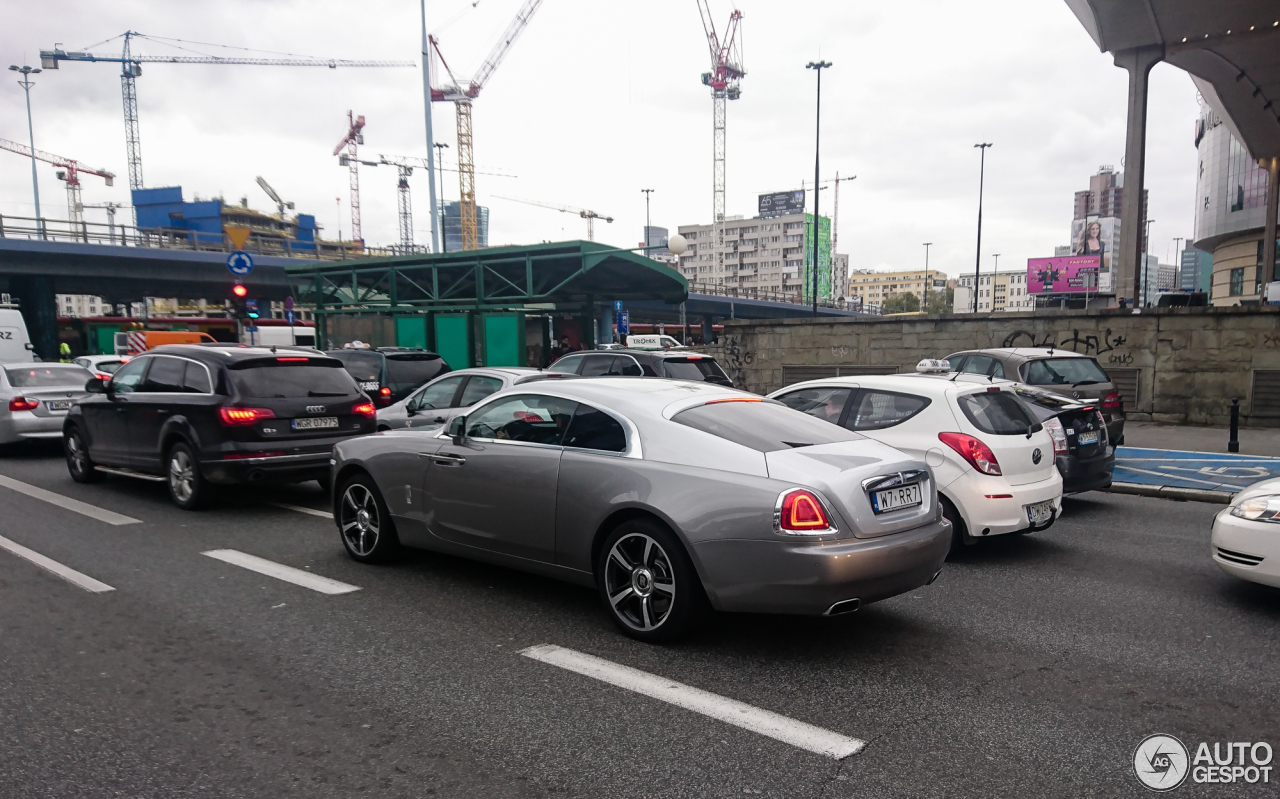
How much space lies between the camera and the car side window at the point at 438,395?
10852 mm

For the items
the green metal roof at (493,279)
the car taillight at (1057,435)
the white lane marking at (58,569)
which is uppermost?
the green metal roof at (493,279)

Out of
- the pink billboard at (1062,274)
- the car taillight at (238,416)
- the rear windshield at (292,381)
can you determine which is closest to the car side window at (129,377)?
the rear windshield at (292,381)

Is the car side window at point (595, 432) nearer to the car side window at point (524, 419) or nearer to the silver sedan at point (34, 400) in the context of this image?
the car side window at point (524, 419)

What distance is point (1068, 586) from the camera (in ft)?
18.9

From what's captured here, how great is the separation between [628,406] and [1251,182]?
6149cm

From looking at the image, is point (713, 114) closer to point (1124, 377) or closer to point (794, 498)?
point (1124, 377)

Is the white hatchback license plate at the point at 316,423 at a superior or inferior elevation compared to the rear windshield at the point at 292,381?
inferior

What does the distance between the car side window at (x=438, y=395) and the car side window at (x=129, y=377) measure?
124 inches

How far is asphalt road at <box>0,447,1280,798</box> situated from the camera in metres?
3.15

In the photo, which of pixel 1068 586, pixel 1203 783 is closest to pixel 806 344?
pixel 1068 586

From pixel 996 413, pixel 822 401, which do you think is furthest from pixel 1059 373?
pixel 822 401

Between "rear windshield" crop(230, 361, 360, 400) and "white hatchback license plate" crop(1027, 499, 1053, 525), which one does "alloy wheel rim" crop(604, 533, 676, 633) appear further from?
"rear windshield" crop(230, 361, 360, 400)

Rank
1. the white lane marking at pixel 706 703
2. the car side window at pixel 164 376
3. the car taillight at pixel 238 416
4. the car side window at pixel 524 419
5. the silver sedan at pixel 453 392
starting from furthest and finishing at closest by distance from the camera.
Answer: the silver sedan at pixel 453 392 → the car side window at pixel 164 376 → the car taillight at pixel 238 416 → the car side window at pixel 524 419 → the white lane marking at pixel 706 703

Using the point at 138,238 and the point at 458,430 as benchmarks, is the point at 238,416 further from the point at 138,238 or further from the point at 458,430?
the point at 138,238
